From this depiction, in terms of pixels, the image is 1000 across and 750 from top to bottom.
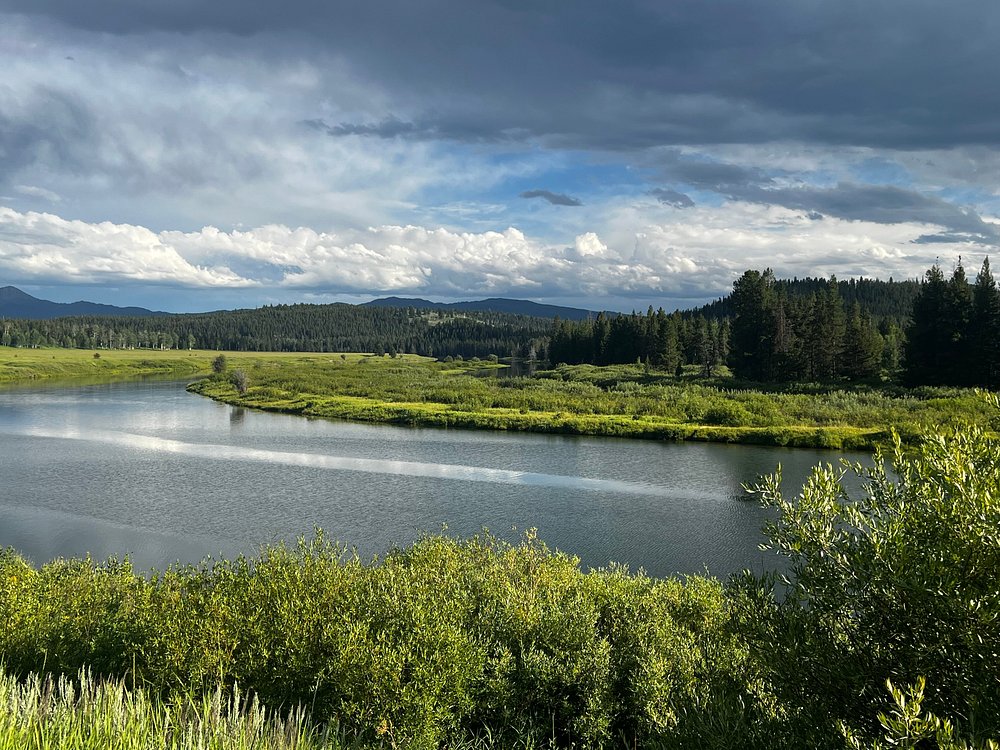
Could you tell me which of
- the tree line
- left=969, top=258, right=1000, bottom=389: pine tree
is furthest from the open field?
left=969, top=258, right=1000, bottom=389: pine tree

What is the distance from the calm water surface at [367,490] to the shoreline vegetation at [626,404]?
405 cm

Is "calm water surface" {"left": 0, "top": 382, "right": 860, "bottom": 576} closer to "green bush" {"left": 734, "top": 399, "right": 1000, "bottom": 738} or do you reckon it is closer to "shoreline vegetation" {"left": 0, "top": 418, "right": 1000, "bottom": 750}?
"shoreline vegetation" {"left": 0, "top": 418, "right": 1000, "bottom": 750}

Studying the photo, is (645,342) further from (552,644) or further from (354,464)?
(552,644)

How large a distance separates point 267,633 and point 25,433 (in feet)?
216

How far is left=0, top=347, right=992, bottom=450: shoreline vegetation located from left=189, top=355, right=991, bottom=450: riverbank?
0.12 m

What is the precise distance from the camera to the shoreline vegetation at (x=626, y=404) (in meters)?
64.4

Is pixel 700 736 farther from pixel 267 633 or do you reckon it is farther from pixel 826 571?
pixel 267 633

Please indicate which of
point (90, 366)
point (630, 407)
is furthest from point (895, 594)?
point (90, 366)

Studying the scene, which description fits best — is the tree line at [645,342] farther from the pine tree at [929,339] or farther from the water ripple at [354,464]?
the water ripple at [354,464]

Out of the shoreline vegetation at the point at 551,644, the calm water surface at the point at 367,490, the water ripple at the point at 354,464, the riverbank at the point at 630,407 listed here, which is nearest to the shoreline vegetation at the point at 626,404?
the riverbank at the point at 630,407

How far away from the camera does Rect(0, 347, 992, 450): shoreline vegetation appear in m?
64.4

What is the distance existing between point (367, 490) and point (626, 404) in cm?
4138

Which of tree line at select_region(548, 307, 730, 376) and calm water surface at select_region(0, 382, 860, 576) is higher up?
tree line at select_region(548, 307, 730, 376)

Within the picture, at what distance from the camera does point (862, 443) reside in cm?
5931
